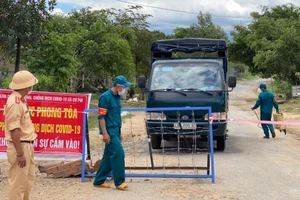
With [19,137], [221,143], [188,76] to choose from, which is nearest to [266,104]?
[221,143]

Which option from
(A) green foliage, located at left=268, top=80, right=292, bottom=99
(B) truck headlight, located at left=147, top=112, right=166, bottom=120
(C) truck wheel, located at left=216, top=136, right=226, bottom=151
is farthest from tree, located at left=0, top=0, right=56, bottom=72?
(A) green foliage, located at left=268, top=80, right=292, bottom=99

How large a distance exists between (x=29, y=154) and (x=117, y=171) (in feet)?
6.80

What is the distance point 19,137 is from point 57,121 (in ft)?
11.2

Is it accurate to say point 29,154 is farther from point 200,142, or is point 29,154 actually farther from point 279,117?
point 279,117

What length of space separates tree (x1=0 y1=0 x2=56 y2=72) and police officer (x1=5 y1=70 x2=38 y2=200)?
7000 millimetres

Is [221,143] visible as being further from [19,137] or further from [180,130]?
[19,137]

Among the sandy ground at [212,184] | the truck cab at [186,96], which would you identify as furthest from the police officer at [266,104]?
the truck cab at [186,96]

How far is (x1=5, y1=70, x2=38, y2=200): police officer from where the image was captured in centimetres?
543

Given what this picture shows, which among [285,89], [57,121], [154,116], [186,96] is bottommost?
[285,89]

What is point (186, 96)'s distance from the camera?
1125cm

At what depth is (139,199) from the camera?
23.0 ft

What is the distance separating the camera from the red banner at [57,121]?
881 centimetres

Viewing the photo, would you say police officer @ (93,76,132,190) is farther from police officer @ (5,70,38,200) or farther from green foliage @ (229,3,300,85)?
green foliage @ (229,3,300,85)

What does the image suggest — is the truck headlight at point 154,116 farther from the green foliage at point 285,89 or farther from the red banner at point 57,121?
the green foliage at point 285,89
